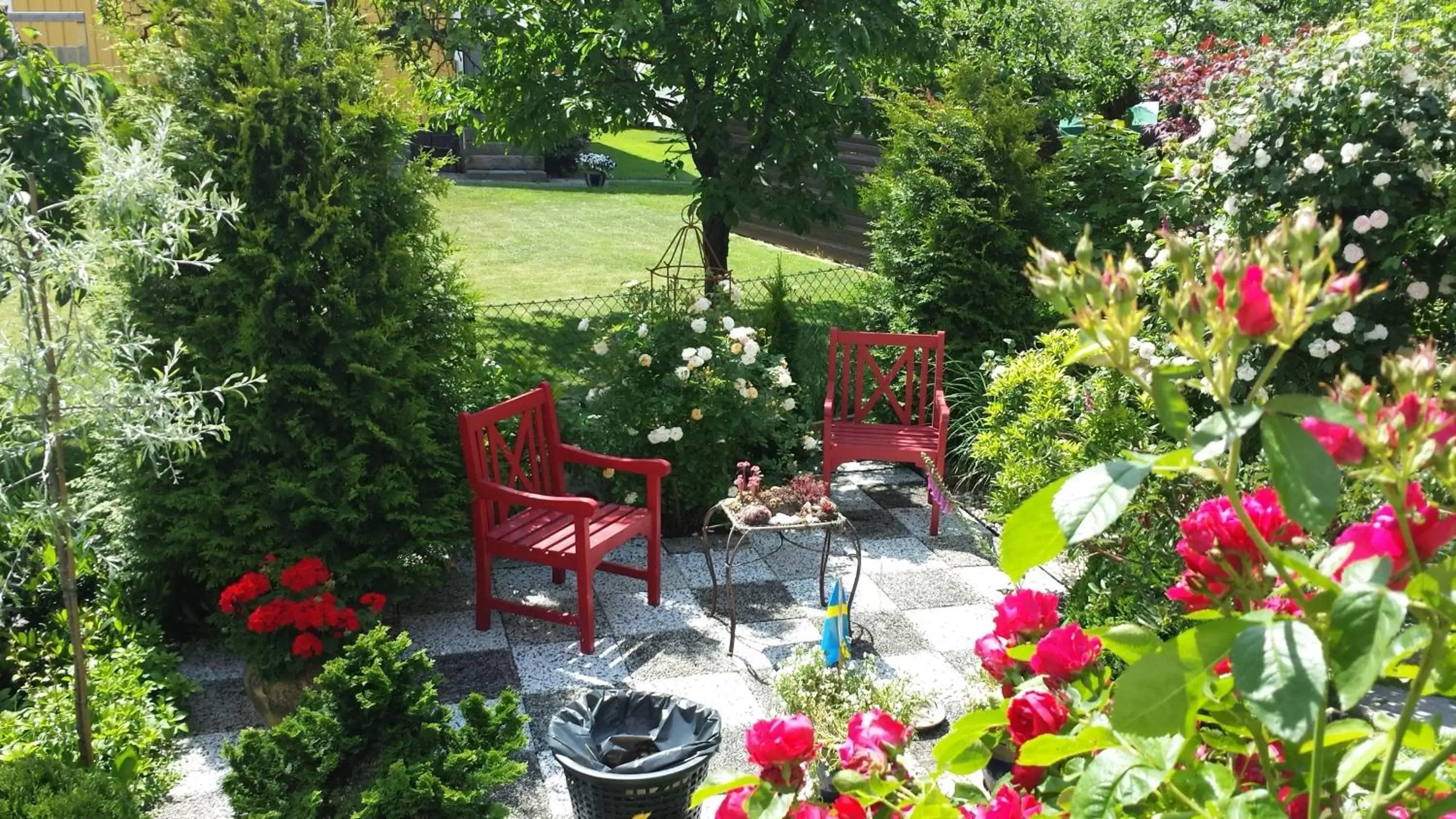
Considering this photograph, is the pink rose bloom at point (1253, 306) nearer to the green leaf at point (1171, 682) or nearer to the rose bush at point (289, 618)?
the green leaf at point (1171, 682)

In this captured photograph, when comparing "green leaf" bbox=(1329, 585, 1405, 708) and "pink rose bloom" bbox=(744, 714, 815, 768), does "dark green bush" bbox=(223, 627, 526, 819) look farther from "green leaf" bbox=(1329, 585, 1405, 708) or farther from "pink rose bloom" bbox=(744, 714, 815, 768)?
"green leaf" bbox=(1329, 585, 1405, 708)

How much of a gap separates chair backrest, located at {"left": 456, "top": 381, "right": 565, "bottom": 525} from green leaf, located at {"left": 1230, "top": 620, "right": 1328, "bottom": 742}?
143 inches

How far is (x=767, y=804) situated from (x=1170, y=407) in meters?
0.71

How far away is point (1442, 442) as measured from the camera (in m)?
0.89

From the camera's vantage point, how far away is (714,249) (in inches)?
296

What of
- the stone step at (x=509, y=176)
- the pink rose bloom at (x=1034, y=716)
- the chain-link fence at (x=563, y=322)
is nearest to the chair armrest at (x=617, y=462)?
the chain-link fence at (x=563, y=322)

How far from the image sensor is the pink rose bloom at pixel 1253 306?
902 mm

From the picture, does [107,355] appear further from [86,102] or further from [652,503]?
[652,503]

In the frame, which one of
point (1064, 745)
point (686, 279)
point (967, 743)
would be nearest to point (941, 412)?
point (686, 279)

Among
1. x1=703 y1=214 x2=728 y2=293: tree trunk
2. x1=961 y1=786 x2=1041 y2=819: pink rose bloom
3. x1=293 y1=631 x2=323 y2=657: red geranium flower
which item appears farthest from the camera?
x1=703 y1=214 x2=728 y2=293: tree trunk

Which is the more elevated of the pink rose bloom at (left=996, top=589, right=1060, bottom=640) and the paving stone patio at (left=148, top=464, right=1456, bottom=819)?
the pink rose bloom at (left=996, top=589, right=1060, bottom=640)

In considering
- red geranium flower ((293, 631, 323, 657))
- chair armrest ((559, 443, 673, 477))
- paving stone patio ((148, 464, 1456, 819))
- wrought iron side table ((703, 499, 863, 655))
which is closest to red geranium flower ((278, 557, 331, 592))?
red geranium flower ((293, 631, 323, 657))

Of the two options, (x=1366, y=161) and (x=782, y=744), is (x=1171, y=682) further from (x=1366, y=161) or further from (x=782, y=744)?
(x=1366, y=161)

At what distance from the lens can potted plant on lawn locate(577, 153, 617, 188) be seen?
16891 millimetres
